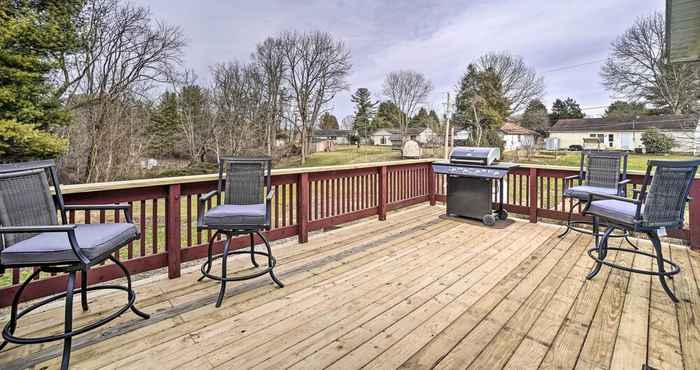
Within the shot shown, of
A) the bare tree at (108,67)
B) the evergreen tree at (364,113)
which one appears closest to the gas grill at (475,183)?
the bare tree at (108,67)

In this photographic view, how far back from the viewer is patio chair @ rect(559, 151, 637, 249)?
3496 millimetres

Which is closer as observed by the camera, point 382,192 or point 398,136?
point 382,192

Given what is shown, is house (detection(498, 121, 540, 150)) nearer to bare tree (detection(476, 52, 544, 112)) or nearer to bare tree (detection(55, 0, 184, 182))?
bare tree (detection(476, 52, 544, 112))

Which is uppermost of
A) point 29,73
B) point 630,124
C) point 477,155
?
point 630,124

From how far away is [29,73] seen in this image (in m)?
7.30

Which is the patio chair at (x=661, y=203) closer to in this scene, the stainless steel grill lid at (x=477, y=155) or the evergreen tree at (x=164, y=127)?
the stainless steel grill lid at (x=477, y=155)

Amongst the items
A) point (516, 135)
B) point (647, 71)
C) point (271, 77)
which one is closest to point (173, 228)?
point (271, 77)

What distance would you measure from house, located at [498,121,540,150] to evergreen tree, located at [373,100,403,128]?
8755 mm

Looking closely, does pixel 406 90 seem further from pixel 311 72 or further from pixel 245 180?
pixel 245 180

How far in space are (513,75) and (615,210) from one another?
22712 mm

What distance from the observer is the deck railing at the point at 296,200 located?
2332 millimetres

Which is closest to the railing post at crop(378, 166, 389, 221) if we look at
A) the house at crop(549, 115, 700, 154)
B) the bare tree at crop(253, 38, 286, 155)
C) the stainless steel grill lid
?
the stainless steel grill lid

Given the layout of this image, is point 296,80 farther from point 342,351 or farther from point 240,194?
point 342,351

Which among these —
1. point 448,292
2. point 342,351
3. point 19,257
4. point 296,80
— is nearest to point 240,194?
point 19,257
